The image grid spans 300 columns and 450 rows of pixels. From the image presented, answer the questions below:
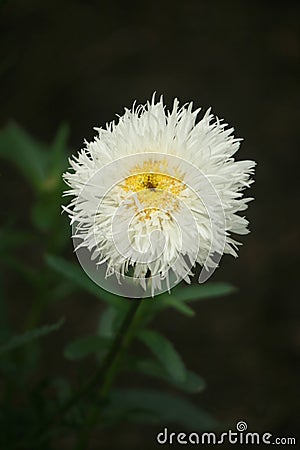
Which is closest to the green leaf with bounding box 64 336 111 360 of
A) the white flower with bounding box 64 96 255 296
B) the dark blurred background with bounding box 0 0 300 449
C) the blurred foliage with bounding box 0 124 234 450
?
the blurred foliage with bounding box 0 124 234 450

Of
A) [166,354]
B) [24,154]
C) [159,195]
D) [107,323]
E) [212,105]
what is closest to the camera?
[159,195]

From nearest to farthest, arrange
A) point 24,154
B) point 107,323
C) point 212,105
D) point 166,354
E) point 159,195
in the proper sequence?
point 159,195
point 166,354
point 107,323
point 24,154
point 212,105

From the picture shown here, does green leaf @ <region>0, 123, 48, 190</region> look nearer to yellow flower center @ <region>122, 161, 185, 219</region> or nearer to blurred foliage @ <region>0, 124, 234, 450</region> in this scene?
blurred foliage @ <region>0, 124, 234, 450</region>

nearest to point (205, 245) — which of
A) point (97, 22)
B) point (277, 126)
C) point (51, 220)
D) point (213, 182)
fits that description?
point (213, 182)

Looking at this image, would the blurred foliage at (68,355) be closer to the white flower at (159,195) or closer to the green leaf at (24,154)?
the green leaf at (24,154)

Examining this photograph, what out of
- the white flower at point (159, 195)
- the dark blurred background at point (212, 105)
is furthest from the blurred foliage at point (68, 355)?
the dark blurred background at point (212, 105)

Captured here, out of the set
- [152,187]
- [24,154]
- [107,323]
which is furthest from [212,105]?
[152,187]

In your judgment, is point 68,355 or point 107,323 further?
point 107,323

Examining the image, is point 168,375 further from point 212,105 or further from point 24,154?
point 212,105
